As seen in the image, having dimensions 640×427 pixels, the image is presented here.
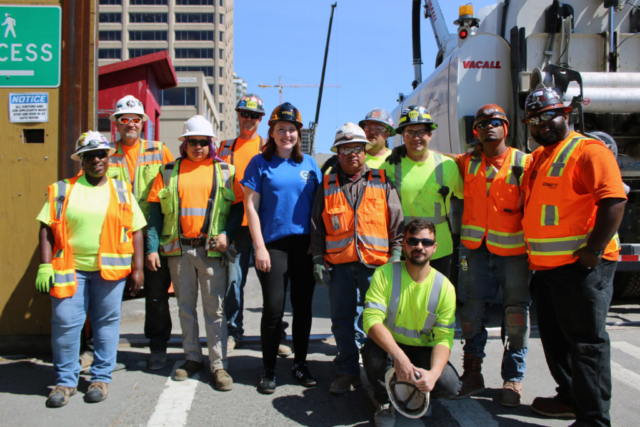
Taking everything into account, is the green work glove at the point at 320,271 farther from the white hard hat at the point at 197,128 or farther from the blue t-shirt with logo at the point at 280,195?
the white hard hat at the point at 197,128

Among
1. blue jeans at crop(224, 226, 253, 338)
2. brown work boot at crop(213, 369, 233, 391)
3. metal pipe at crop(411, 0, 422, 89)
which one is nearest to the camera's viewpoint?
brown work boot at crop(213, 369, 233, 391)

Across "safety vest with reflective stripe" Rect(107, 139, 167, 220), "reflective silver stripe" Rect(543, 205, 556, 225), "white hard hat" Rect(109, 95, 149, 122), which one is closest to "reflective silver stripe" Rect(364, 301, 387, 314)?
"reflective silver stripe" Rect(543, 205, 556, 225)

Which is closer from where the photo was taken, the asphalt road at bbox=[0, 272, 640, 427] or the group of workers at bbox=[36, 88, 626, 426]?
the group of workers at bbox=[36, 88, 626, 426]

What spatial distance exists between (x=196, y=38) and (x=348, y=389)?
3112 inches

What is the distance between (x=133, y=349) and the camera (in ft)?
15.2

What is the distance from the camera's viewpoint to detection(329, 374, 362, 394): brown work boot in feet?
11.8

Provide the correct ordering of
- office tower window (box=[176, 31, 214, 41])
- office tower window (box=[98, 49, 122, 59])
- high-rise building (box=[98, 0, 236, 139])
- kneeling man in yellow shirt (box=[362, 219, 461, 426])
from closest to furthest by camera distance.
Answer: kneeling man in yellow shirt (box=[362, 219, 461, 426]) → office tower window (box=[98, 49, 122, 59]) → high-rise building (box=[98, 0, 236, 139]) → office tower window (box=[176, 31, 214, 41])

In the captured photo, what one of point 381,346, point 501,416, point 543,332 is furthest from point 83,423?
point 543,332

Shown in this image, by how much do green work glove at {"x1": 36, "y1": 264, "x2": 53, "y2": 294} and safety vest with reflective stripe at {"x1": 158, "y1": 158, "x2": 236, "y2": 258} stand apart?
815 mm

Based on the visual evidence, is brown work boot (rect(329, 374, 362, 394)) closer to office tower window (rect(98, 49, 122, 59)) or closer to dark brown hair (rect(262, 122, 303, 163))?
dark brown hair (rect(262, 122, 303, 163))

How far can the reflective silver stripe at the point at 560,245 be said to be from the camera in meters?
2.99

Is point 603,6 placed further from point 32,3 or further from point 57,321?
point 57,321

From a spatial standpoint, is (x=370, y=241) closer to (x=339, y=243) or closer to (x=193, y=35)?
(x=339, y=243)

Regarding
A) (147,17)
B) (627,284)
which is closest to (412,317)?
(627,284)
